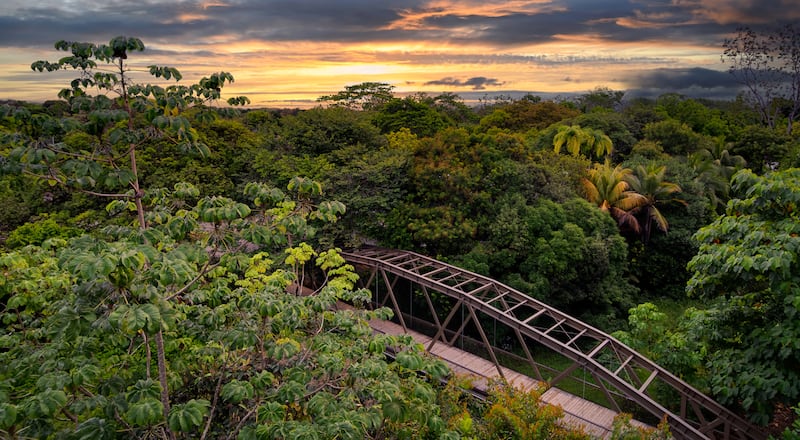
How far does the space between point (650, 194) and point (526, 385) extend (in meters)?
12.9

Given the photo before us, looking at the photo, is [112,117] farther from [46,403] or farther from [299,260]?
[299,260]

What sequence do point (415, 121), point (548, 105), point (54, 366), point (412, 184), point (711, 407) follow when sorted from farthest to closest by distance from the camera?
point (548, 105), point (415, 121), point (412, 184), point (711, 407), point (54, 366)

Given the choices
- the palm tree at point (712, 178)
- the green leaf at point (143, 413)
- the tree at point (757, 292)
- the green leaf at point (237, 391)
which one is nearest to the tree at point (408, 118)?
the palm tree at point (712, 178)

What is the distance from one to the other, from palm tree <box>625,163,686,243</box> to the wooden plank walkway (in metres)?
11.2

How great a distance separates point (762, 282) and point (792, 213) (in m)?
1.43

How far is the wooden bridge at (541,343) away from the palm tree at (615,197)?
598cm

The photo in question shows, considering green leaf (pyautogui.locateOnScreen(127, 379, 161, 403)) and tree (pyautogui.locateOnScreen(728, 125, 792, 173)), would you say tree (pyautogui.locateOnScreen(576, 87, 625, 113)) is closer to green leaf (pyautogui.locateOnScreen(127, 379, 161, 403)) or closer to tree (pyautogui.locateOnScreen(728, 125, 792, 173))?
tree (pyautogui.locateOnScreen(728, 125, 792, 173))

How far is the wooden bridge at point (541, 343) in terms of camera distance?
10406mm

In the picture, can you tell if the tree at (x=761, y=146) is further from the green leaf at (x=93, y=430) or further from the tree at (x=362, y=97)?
the green leaf at (x=93, y=430)

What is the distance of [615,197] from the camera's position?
20.7 m

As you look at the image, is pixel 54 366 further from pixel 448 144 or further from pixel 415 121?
pixel 415 121

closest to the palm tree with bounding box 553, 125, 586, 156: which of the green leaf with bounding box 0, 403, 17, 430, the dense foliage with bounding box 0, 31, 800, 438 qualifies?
the dense foliage with bounding box 0, 31, 800, 438

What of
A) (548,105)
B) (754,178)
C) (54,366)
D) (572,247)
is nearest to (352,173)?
(572,247)

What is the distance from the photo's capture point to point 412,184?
695 inches
